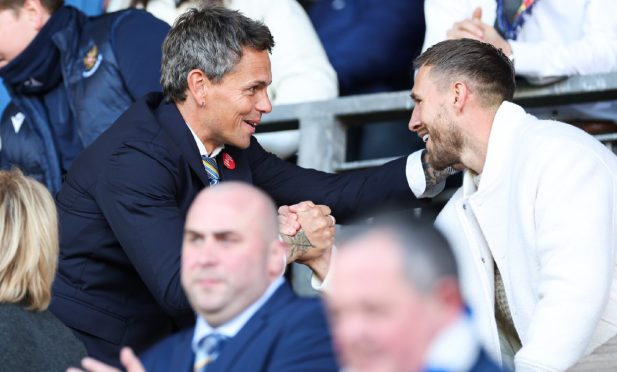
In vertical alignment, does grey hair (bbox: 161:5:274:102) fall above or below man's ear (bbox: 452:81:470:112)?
above

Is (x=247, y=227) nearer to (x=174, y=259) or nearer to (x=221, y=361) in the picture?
(x=221, y=361)

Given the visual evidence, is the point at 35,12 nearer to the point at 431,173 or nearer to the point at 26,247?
the point at 431,173

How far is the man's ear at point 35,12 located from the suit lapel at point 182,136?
1.09 m

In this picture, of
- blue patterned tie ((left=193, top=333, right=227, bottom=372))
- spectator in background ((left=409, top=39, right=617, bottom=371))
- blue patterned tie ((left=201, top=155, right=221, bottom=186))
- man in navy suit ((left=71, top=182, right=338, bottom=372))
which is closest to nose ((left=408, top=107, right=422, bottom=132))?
spectator in background ((left=409, top=39, right=617, bottom=371))

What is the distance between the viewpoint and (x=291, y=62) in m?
5.43

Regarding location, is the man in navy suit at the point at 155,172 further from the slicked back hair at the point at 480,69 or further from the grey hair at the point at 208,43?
the slicked back hair at the point at 480,69

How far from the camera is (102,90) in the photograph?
495cm

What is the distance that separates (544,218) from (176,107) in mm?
1159

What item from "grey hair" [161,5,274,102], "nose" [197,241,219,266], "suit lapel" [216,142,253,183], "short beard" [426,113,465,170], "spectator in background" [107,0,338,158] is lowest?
"spectator in background" [107,0,338,158]

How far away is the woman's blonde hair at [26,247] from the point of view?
3.50 meters

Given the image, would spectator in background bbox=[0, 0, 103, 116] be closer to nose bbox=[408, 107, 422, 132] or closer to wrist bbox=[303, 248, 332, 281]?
nose bbox=[408, 107, 422, 132]

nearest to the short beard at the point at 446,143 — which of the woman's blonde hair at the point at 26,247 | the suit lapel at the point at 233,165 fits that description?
the suit lapel at the point at 233,165

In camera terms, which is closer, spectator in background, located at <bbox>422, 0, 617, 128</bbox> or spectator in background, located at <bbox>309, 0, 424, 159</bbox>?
spectator in background, located at <bbox>422, 0, 617, 128</bbox>

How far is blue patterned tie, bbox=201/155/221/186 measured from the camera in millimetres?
4254
